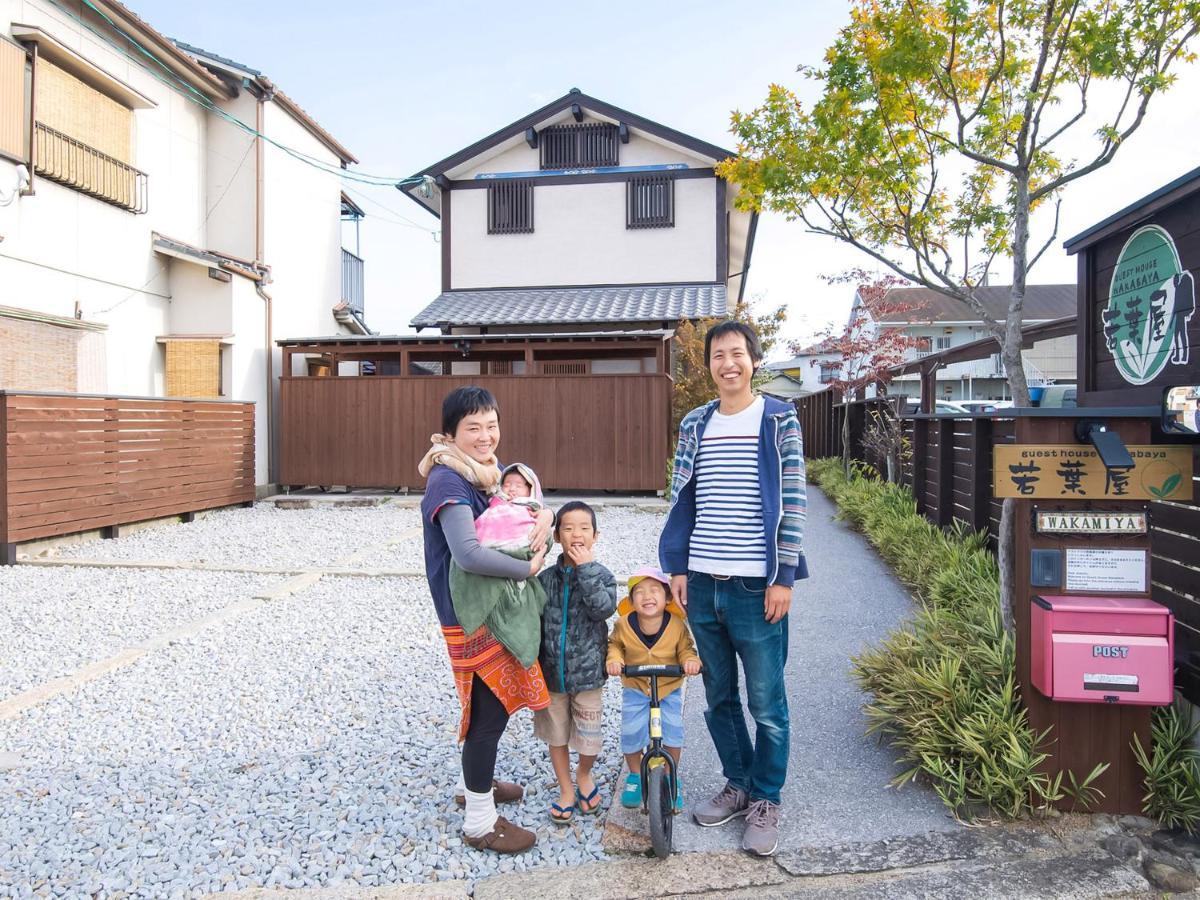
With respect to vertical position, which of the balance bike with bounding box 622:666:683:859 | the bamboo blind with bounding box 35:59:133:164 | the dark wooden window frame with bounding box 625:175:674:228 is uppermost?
the dark wooden window frame with bounding box 625:175:674:228

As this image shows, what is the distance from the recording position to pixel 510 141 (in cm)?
1662

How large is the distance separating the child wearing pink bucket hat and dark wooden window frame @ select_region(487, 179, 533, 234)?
48.2 ft

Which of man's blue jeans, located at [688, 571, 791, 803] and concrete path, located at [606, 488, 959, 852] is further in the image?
concrete path, located at [606, 488, 959, 852]

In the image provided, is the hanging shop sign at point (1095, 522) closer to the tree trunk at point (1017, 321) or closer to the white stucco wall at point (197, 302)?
the tree trunk at point (1017, 321)

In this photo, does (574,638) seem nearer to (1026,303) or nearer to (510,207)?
(510,207)

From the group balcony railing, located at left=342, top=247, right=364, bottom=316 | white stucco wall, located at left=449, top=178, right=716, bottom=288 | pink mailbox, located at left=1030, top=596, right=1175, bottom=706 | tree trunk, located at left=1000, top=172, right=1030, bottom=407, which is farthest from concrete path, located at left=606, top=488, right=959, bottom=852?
balcony railing, located at left=342, top=247, right=364, bottom=316

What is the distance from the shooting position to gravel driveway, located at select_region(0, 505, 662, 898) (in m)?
2.68

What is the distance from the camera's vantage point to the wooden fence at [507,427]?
1201cm

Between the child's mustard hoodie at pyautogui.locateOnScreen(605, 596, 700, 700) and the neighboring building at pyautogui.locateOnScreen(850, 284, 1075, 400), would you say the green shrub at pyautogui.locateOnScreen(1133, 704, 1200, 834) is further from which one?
the neighboring building at pyautogui.locateOnScreen(850, 284, 1075, 400)

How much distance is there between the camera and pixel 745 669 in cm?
270

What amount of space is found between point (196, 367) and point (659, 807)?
1169 centimetres

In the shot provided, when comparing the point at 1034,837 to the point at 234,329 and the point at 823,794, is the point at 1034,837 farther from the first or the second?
the point at 234,329

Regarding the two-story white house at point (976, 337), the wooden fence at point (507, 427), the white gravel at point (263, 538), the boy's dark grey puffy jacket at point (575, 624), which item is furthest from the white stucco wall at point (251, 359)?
the two-story white house at point (976, 337)

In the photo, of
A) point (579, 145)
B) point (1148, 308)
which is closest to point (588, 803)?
point (1148, 308)
